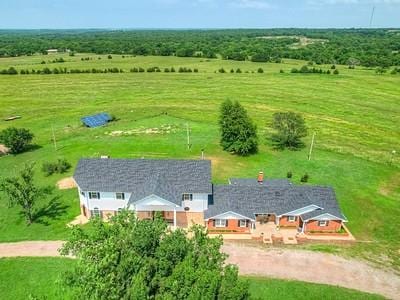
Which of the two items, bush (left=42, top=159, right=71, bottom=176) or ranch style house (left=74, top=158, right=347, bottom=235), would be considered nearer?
ranch style house (left=74, top=158, right=347, bottom=235)

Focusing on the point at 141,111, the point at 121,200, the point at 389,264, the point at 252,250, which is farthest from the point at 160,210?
the point at 141,111

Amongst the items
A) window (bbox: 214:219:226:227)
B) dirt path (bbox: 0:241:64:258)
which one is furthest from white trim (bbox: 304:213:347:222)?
dirt path (bbox: 0:241:64:258)

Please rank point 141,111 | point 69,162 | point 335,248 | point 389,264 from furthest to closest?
point 141,111, point 69,162, point 335,248, point 389,264

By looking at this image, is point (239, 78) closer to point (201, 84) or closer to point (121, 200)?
→ point (201, 84)

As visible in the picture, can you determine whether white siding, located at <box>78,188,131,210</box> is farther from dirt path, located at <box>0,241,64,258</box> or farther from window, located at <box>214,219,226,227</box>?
window, located at <box>214,219,226,227</box>

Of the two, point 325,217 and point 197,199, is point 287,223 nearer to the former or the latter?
point 325,217

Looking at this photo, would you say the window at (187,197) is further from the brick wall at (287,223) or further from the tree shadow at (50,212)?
the tree shadow at (50,212)
